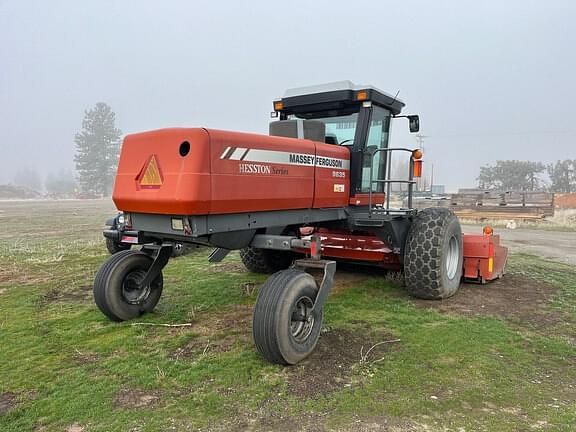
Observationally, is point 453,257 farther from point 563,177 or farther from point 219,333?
point 563,177

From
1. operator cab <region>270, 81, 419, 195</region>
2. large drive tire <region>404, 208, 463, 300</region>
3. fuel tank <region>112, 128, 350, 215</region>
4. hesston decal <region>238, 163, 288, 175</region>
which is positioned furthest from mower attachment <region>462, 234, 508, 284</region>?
hesston decal <region>238, 163, 288, 175</region>

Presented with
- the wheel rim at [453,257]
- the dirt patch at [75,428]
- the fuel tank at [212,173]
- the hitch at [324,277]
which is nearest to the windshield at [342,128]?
the fuel tank at [212,173]

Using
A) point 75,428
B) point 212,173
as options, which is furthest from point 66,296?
point 212,173

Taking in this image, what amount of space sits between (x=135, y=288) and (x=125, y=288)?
0.39ft

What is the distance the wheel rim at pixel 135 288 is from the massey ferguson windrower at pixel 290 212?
1 cm

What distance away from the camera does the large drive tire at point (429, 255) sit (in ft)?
17.9

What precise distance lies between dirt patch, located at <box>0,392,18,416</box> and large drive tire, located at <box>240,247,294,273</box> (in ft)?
13.8

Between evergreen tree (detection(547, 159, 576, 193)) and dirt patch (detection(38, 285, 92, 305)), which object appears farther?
evergreen tree (detection(547, 159, 576, 193))

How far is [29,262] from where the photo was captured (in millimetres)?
8633

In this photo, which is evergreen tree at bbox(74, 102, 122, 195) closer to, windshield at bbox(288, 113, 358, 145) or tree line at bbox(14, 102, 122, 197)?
tree line at bbox(14, 102, 122, 197)

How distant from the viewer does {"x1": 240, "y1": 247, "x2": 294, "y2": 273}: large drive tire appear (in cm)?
717

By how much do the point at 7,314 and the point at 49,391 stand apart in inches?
95.1

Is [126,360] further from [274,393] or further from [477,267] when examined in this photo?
[477,267]

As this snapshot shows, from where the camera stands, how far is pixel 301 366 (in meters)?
3.75
